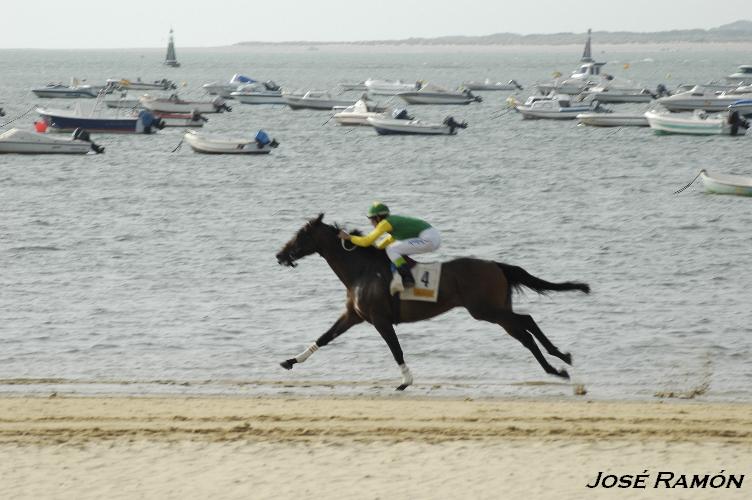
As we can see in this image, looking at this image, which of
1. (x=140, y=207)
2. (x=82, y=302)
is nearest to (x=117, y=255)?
(x=82, y=302)

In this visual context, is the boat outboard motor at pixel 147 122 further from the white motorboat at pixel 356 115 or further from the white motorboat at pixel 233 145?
the white motorboat at pixel 356 115

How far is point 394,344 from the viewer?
17500 millimetres

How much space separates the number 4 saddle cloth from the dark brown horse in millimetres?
76

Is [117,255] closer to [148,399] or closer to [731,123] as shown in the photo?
[148,399]

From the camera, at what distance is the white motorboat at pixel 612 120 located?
84438 mm

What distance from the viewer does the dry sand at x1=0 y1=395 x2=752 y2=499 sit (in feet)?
38.6

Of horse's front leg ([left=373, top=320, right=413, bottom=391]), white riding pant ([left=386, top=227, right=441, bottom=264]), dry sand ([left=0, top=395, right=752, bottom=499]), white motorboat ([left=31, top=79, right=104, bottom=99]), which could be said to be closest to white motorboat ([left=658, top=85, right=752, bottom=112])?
white motorboat ([left=31, top=79, right=104, bottom=99])

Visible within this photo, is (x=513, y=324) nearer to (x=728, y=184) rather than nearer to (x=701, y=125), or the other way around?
Answer: (x=728, y=184)

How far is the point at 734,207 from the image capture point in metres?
44.9

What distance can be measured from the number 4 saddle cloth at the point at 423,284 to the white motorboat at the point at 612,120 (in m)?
68.6

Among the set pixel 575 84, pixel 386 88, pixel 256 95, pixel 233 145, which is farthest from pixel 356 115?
pixel 386 88

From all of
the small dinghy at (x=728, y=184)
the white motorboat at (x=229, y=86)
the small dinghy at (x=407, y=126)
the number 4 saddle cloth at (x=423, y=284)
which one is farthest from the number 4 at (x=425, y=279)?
the white motorboat at (x=229, y=86)

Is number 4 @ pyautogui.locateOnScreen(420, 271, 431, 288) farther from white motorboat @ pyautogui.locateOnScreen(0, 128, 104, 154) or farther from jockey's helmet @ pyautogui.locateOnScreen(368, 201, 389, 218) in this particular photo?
white motorboat @ pyautogui.locateOnScreen(0, 128, 104, 154)

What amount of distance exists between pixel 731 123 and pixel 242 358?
61.5 meters
